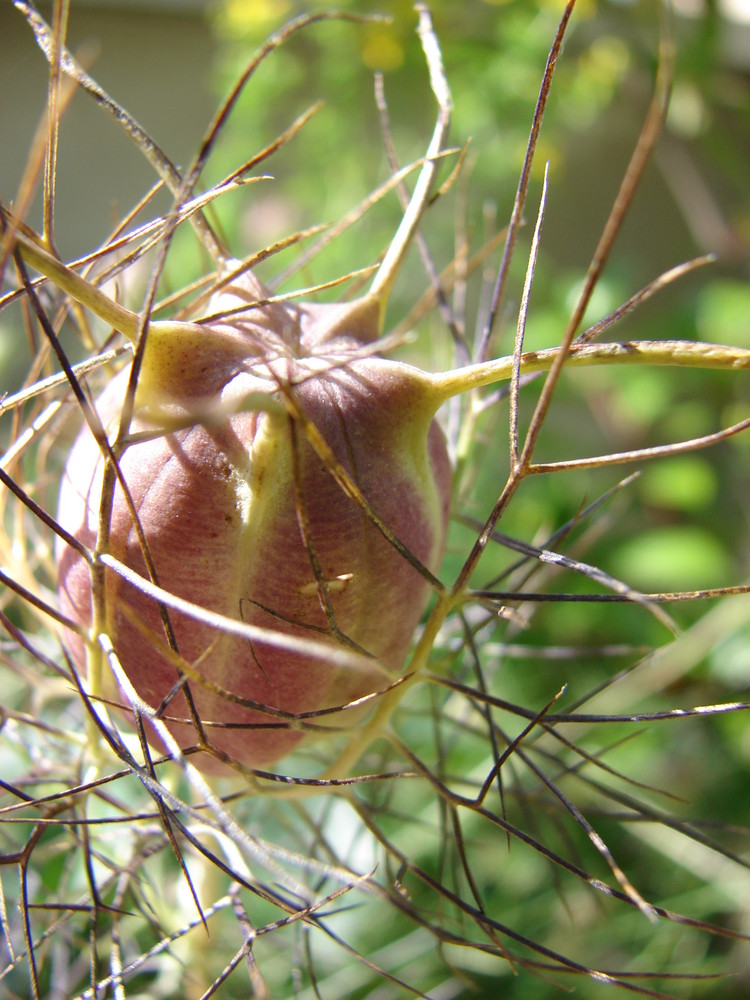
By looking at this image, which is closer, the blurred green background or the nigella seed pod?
the nigella seed pod

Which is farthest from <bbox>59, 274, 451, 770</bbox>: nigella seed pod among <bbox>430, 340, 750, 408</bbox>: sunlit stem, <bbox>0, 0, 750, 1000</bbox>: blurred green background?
<bbox>0, 0, 750, 1000</bbox>: blurred green background

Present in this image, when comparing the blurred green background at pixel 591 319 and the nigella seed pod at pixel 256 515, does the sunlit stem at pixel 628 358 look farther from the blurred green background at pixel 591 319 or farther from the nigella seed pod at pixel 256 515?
the blurred green background at pixel 591 319

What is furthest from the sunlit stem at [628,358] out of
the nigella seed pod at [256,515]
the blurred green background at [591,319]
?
the blurred green background at [591,319]

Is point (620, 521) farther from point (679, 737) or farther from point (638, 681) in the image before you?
point (638, 681)

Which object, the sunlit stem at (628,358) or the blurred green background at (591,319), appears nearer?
the sunlit stem at (628,358)

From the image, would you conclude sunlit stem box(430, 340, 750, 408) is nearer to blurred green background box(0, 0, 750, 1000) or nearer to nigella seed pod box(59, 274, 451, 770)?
nigella seed pod box(59, 274, 451, 770)

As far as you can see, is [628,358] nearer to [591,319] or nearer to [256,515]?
[256,515]
